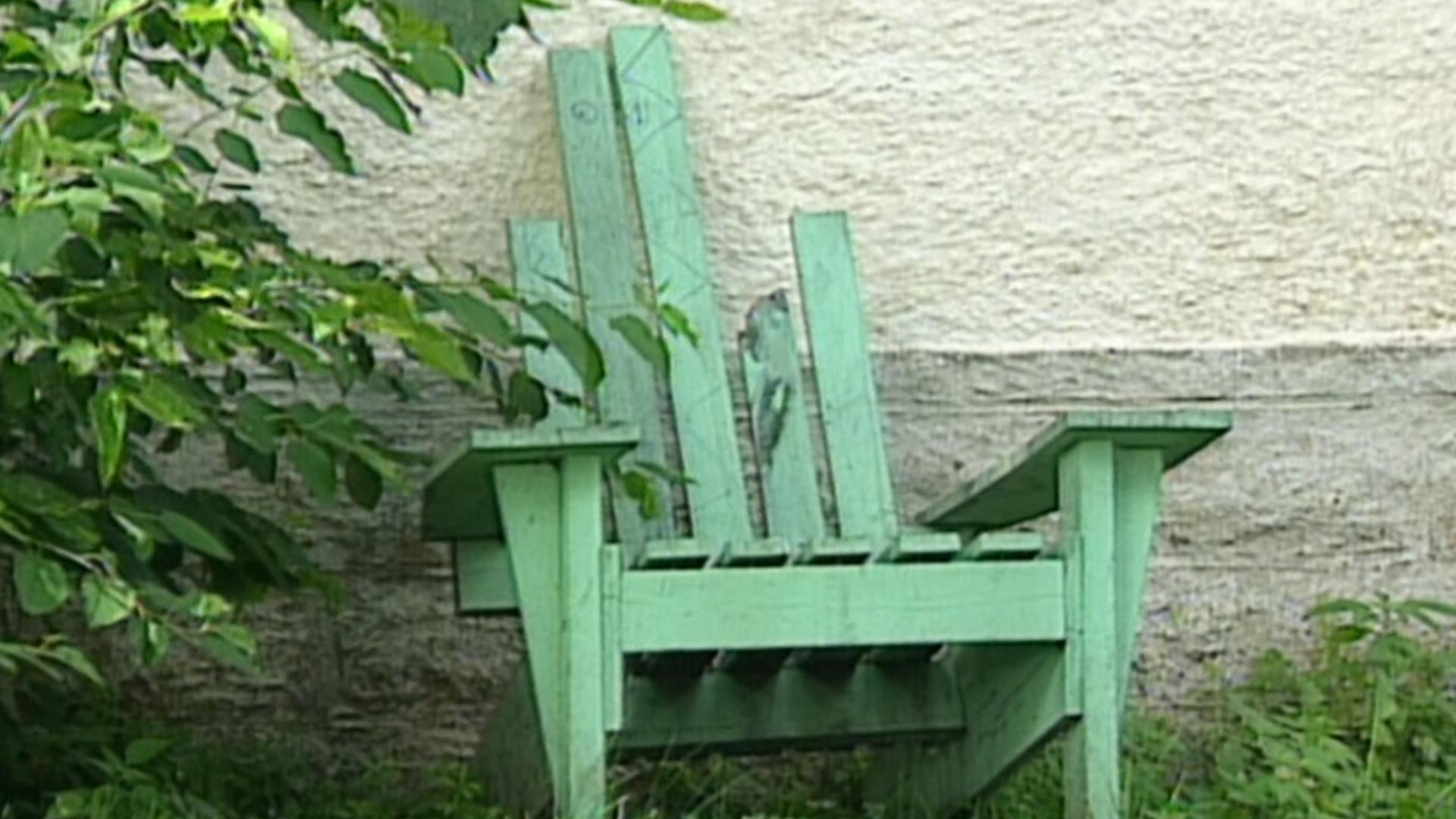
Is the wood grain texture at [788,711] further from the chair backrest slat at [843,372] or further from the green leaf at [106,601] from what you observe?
the green leaf at [106,601]

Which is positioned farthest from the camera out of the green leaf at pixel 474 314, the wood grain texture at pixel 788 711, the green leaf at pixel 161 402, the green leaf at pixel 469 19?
the wood grain texture at pixel 788 711

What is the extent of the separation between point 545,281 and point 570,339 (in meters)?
0.96

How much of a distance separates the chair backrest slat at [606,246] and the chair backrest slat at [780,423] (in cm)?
14

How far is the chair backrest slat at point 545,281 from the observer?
3518mm

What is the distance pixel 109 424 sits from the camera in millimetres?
2250

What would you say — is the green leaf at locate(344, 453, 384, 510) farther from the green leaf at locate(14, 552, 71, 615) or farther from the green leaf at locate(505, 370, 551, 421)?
the green leaf at locate(14, 552, 71, 615)

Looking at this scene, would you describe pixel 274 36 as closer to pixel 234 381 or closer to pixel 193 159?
pixel 193 159

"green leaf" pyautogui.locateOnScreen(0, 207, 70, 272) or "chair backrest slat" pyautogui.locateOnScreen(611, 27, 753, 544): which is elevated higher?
"chair backrest slat" pyautogui.locateOnScreen(611, 27, 753, 544)

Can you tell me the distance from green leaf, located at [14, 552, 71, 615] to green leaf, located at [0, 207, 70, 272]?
437mm

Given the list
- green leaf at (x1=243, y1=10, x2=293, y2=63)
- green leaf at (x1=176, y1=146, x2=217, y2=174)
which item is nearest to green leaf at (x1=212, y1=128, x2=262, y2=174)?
green leaf at (x1=176, y1=146, x2=217, y2=174)

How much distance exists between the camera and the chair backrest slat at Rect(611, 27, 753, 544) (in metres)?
3.50

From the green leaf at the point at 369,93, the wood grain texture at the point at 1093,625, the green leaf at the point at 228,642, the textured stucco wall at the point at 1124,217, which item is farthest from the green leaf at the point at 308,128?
the textured stucco wall at the point at 1124,217

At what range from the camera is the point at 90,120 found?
2.29m

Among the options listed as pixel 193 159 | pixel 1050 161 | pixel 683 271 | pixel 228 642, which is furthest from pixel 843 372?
pixel 228 642
